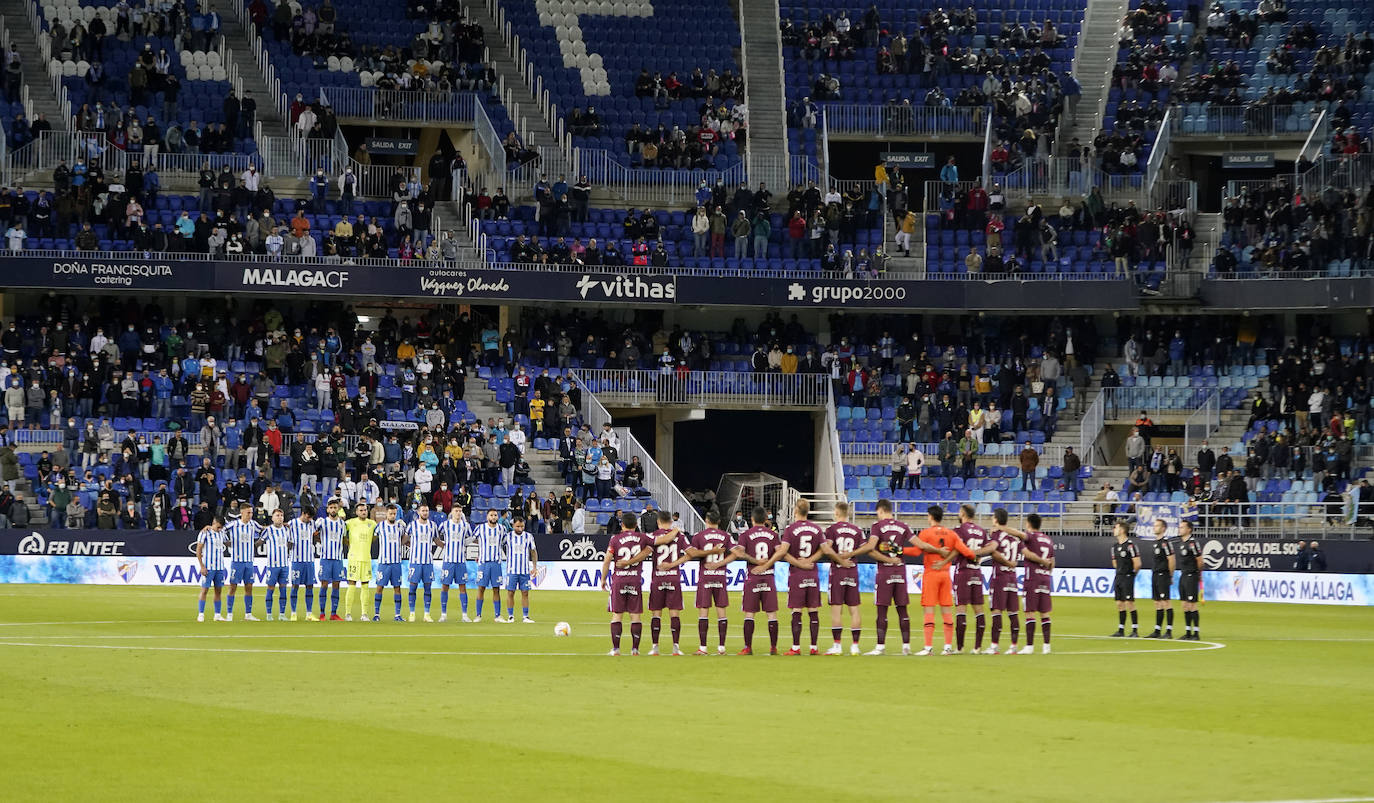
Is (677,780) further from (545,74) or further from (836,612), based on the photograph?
(545,74)

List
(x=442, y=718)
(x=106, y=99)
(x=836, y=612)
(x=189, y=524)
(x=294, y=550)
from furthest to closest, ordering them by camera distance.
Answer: (x=106, y=99) → (x=189, y=524) → (x=294, y=550) → (x=836, y=612) → (x=442, y=718)

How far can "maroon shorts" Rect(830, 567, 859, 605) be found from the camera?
24.0 meters

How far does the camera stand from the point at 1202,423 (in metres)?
51.0

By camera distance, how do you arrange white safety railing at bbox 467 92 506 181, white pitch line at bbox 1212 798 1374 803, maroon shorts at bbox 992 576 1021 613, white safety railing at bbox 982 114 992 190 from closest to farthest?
1. white pitch line at bbox 1212 798 1374 803
2. maroon shorts at bbox 992 576 1021 613
3. white safety railing at bbox 467 92 506 181
4. white safety railing at bbox 982 114 992 190

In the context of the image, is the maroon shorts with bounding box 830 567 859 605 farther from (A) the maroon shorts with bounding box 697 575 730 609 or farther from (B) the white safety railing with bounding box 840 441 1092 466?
(B) the white safety railing with bounding box 840 441 1092 466

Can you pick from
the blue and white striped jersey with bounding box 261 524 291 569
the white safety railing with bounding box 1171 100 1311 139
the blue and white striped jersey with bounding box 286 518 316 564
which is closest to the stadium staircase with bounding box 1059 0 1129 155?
the white safety railing with bounding box 1171 100 1311 139

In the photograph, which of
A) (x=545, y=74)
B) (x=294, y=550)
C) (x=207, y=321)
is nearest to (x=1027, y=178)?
(x=545, y=74)

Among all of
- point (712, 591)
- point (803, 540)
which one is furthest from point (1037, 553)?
point (712, 591)

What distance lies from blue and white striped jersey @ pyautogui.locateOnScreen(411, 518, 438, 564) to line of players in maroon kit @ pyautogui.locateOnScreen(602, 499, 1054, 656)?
835 cm

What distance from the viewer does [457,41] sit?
5788cm

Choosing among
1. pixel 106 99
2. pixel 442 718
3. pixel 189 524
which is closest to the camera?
pixel 442 718

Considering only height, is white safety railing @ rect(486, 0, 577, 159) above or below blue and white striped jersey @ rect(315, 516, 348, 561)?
above

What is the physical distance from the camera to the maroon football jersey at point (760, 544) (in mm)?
23422

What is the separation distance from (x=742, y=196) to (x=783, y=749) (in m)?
40.1
